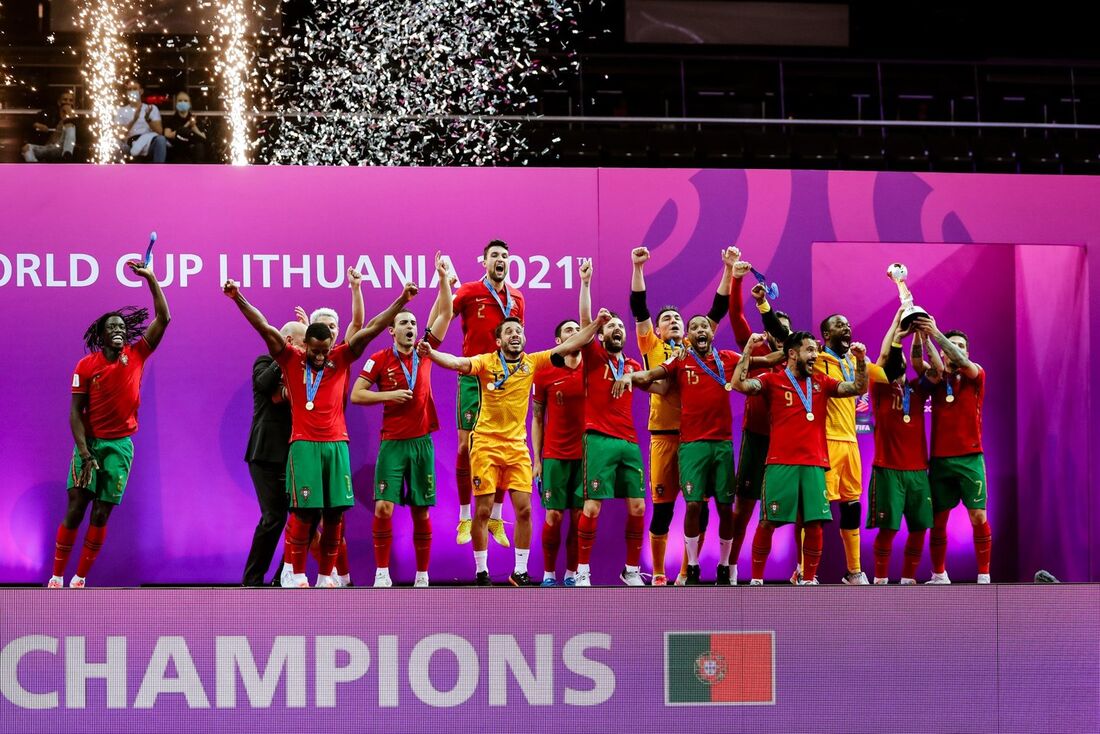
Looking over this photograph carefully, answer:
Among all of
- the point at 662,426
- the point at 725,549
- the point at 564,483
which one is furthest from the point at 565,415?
the point at 725,549

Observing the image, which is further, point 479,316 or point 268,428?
point 479,316

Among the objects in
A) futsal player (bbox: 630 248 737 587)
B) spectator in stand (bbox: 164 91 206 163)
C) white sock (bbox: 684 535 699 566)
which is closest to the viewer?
futsal player (bbox: 630 248 737 587)

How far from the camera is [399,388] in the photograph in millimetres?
7465

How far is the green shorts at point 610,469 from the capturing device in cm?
733

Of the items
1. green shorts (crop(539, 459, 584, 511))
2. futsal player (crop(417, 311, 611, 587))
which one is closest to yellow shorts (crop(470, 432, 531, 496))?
futsal player (crop(417, 311, 611, 587))

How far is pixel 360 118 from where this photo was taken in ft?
30.2

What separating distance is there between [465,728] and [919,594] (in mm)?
2010

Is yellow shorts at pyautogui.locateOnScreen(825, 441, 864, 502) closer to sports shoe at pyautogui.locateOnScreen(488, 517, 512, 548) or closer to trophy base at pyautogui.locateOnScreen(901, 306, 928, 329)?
trophy base at pyautogui.locateOnScreen(901, 306, 928, 329)

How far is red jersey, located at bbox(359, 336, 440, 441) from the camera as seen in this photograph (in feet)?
24.3

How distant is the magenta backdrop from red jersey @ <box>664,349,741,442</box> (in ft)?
4.16

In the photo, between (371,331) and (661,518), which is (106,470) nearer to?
(371,331)

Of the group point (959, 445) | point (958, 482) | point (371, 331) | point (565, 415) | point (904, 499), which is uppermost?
point (371, 331)

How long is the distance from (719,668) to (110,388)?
14.1 ft

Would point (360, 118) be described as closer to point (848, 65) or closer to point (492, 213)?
point (492, 213)
